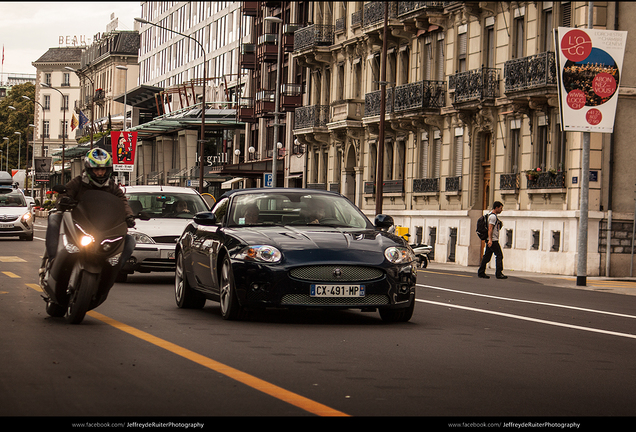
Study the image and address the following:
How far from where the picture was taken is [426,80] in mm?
41344

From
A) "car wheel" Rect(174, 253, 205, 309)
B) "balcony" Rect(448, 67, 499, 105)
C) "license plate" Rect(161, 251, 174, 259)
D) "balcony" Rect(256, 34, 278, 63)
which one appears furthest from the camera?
"balcony" Rect(256, 34, 278, 63)

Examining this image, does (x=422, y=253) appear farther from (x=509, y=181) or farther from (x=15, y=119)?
(x=15, y=119)

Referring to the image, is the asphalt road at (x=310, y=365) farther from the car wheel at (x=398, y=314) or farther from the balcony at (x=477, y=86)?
the balcony at (x=477, y=86)

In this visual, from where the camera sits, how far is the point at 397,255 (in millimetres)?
11742

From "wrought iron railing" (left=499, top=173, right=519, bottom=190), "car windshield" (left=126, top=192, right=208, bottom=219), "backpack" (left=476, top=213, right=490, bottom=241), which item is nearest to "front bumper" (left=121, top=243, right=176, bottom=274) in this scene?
"car windshield" (left=126, top=192, right=208, bottom=219)

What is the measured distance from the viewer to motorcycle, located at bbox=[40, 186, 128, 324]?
10.9 metres

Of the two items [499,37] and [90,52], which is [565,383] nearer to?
[499,37]

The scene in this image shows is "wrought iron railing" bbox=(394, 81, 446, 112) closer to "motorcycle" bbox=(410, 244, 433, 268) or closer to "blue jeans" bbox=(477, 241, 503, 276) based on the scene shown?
"motorcycle" bbox=(410, 244, 433, 268)

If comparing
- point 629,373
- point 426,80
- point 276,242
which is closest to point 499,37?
point 426,80

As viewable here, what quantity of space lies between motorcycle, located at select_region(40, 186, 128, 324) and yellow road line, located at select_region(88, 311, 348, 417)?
1.56ft

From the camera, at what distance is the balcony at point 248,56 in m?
70.4

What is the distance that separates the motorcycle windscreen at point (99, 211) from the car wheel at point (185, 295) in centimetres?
247

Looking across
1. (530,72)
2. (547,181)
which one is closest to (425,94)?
(530,72)

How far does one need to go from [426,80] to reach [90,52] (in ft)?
344
